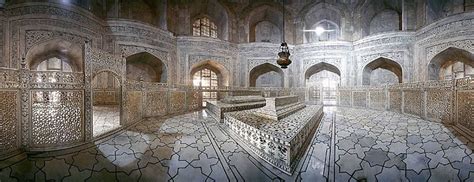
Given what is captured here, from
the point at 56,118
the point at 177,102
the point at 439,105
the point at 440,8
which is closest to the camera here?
the point at 56,118

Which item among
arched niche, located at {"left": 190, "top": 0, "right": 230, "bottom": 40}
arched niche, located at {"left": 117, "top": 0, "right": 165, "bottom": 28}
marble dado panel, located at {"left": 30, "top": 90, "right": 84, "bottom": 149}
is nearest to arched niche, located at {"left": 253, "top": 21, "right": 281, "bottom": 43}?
arched niche, located at {"left": 190, "top": 0, "right": 230, "bottom": 40}

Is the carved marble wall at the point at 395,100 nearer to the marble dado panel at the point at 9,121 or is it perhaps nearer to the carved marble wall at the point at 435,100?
the carved marble wall at the point at 435,100

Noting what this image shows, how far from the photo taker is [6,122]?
3.06 m

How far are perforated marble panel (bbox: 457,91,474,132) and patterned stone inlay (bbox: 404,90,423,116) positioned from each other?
5.35ft

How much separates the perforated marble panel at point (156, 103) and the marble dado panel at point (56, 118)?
287 centimetres

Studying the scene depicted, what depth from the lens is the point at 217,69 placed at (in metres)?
13.3

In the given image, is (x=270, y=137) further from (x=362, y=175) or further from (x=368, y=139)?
(x=368, y=139)

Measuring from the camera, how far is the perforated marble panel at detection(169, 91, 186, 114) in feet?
25.4

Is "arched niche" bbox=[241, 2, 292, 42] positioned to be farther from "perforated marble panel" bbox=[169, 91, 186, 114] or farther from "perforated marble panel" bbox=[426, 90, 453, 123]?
"perforated marble panel" bbox=[426, 90, 453, 123]

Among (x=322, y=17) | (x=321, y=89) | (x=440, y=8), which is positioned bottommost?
(x=321, y=89)

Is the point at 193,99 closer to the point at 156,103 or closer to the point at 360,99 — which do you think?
the point at 156,103

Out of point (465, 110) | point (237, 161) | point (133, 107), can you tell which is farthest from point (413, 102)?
point (133, 107)

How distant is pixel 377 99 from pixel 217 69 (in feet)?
29.5

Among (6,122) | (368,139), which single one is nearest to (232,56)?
(368,139)
